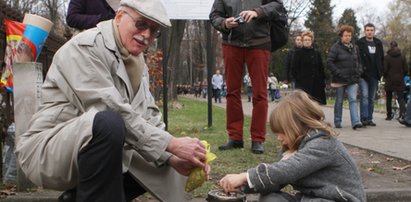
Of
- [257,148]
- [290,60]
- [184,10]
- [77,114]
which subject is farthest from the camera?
[290,60]

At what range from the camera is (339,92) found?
9859 mm

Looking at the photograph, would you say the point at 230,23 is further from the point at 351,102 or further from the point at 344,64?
the point at 351,102

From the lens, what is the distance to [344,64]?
31.6 feet

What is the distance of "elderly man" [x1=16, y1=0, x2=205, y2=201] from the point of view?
240 centimetres

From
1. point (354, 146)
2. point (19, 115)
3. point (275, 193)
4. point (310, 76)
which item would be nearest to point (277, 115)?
point (275, 193)

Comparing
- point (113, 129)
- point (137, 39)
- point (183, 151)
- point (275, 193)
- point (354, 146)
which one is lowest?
point (354, 146)

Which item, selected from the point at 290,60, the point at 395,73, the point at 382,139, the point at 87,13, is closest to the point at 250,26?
the point at 87,13

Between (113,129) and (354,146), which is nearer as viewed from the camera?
(113,129)

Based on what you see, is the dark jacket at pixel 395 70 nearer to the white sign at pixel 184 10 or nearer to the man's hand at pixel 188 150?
the white sign at pixel 184 10

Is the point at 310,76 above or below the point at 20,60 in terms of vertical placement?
below

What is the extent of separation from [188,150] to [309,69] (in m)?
7.45

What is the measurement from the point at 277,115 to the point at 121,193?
948 millimetres

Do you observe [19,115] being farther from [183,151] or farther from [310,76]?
[310,76]

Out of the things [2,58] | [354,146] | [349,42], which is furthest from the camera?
[349,42]
